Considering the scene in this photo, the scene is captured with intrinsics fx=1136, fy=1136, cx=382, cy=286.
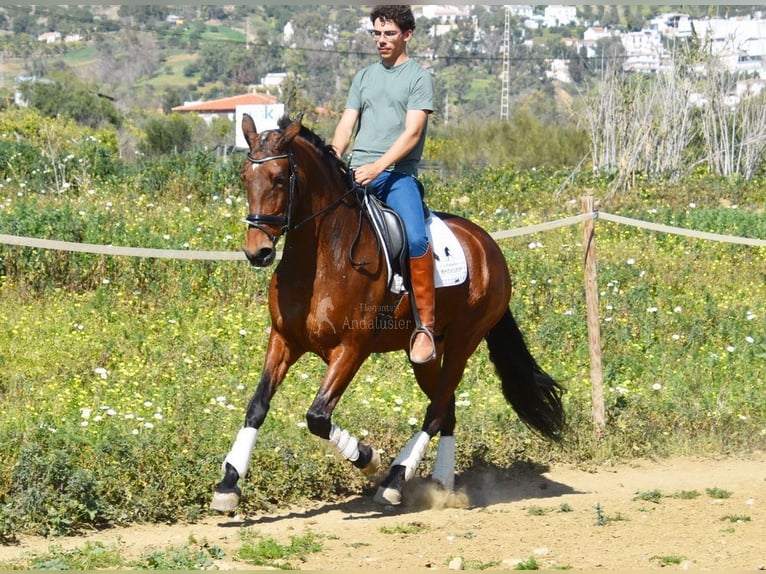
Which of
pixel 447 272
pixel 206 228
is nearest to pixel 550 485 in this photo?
pixel 447 272

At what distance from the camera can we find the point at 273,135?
652 cm

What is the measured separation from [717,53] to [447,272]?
25407 mm

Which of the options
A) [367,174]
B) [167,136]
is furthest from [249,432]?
[167,136]

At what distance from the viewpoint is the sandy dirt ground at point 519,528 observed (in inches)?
244

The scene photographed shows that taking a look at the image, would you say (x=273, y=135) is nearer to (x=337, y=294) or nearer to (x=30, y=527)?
(x=337, y=294)

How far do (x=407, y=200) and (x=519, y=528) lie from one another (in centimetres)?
221

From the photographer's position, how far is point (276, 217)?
21.0 ft

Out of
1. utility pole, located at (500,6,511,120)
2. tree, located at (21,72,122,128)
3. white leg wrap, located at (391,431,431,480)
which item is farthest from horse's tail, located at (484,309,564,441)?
tree, located at (21,72,122,128)

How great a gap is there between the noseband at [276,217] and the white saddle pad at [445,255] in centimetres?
129

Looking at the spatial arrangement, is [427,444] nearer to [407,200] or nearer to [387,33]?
[407,200]

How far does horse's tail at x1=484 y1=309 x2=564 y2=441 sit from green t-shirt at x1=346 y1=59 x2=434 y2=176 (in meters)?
1.94

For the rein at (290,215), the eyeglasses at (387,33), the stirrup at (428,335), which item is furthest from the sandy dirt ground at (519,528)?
the eyeglasses at (387,33)

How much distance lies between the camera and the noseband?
6.30 metres

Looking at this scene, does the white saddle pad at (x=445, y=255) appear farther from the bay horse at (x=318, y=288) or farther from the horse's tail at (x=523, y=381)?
the horse's tail at (x=523, y=381)
